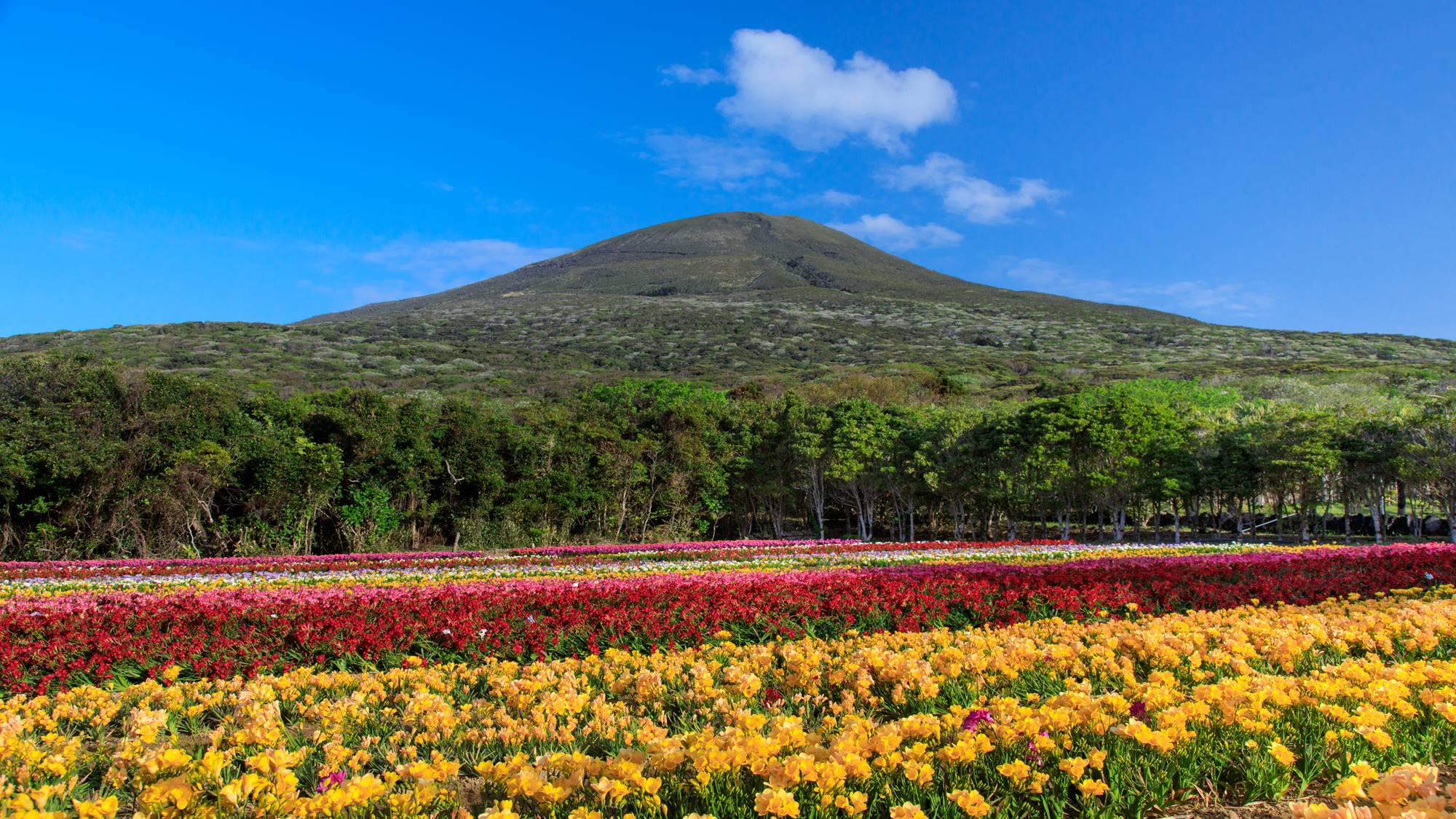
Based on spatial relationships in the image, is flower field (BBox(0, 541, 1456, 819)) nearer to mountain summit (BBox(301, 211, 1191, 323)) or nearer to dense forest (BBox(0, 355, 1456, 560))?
dense forest (BBox(0, 355, 1456, 560))

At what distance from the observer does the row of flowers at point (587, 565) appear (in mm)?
12789

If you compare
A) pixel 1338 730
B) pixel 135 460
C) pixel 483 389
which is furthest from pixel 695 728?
pixel 483 389

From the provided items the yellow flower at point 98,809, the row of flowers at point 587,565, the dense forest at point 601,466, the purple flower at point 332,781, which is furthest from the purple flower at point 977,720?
the dense forest at point 601,466

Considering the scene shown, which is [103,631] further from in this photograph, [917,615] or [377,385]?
[377,385]

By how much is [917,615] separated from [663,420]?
76.3ft

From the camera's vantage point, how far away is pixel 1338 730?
312 centimetres

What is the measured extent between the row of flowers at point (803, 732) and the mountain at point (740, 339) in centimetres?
4847

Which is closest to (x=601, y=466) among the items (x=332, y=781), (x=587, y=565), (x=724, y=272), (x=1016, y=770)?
(x=587, y=565)

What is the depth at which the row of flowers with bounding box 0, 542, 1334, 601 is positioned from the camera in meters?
12.8

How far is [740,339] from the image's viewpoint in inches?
3150

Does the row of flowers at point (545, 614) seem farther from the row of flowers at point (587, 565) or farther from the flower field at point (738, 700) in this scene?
the row of flowers at point (587, 565)

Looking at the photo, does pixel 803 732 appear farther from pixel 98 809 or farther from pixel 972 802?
pixel 98 809

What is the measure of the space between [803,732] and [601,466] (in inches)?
932

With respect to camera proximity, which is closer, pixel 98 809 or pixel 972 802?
pixel 98 809
